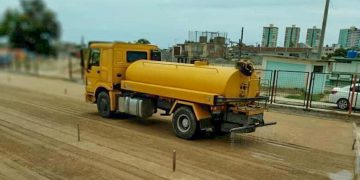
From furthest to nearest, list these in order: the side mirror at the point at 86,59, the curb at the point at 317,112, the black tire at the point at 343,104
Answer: the black tire at the point at 343,104 < the curb at the point at 317,112 < the side mirror at the point at 86,59

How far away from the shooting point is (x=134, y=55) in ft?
44.8

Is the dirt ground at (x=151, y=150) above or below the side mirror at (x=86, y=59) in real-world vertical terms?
below

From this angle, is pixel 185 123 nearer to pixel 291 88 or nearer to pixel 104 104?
pixel 104 104

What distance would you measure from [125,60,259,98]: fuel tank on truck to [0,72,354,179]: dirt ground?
161cm

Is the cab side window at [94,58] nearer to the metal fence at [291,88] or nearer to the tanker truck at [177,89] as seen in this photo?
the tanker truck at [177,89]

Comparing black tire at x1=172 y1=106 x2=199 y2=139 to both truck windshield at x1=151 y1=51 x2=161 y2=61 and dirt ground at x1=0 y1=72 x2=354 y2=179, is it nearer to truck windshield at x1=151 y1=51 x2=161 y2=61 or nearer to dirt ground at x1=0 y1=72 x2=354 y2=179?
dirt ground at x1=0 y1=72 x2=354 y2=179

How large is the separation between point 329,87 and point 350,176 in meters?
11.4

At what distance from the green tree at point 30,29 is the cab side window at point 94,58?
14.0 ft

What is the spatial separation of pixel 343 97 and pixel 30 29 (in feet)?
48.8

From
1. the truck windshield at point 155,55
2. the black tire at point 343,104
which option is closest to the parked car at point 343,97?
the black tire at point 343,104

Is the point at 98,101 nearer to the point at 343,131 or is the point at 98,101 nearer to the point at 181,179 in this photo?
the point at 181,179

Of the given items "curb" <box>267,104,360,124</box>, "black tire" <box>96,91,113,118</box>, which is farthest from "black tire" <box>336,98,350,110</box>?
"black tire" <box>96,91,113,118</box>

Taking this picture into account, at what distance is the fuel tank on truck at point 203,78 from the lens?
33.6ft

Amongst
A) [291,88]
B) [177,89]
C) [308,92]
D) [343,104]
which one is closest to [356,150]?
[177,89]
